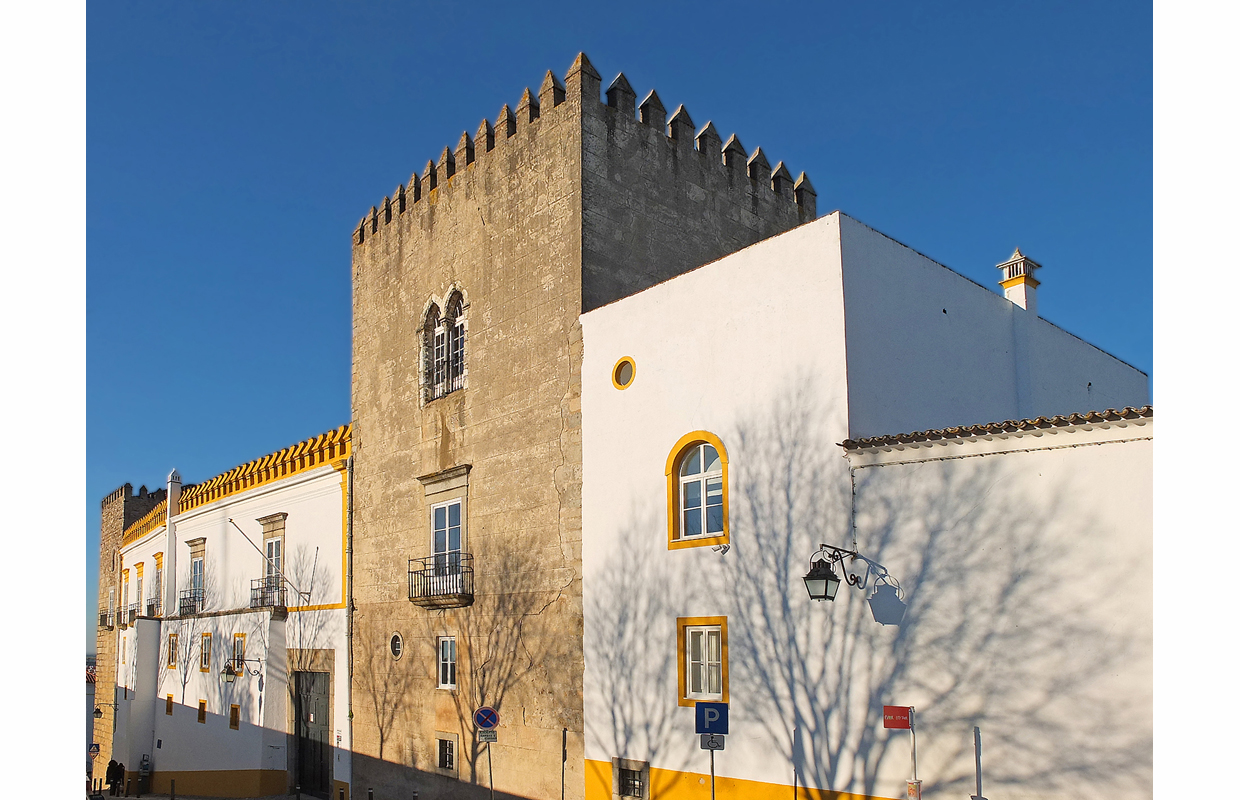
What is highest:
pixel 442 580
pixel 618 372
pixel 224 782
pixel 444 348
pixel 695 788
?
pixel 444 348

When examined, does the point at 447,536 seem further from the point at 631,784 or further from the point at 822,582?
the point at 822,582

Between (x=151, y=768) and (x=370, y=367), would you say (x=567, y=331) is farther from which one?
(x=151, y=768)

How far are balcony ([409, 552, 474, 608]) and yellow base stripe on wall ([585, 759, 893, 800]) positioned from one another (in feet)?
13.8

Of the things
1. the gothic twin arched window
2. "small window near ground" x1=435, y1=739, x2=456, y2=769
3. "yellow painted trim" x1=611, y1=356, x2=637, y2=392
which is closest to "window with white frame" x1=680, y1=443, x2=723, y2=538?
"yellow painted trim" x1=611, y1=356, x2=637, y2=392

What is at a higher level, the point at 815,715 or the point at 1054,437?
the point at 1054,437

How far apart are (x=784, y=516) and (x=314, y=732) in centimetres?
1454

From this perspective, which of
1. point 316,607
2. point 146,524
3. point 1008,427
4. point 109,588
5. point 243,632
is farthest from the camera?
point 109,588

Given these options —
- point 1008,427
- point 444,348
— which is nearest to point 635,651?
point 1008,427

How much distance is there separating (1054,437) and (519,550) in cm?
921

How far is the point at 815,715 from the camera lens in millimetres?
12281

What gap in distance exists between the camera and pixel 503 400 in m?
18.0

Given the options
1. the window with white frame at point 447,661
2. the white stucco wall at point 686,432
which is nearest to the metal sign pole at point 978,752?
the white stucco wall at point 686,432

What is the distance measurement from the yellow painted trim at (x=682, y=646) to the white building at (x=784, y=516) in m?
0.03
